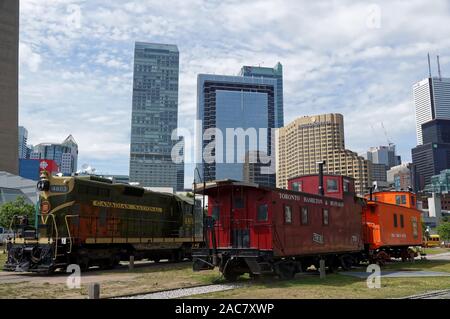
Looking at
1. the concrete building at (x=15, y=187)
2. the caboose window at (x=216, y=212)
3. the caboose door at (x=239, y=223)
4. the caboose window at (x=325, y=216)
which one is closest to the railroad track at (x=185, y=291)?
the caboose door at (x=239, y=223)

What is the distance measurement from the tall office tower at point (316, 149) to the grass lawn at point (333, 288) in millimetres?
116137

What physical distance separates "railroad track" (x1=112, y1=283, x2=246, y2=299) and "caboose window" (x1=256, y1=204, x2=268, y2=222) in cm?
250

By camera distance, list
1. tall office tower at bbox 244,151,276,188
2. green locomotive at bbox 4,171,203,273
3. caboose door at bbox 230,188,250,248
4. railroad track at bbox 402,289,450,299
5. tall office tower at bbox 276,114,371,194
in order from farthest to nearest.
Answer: tall office tower at bbox 276,114,371,194 → tall office tower at bbox 244,151,276,188 → green locomotive at bbox 4,171,203,273 → caboose door at bbox 230,188,250,248 → railroad track at bbox 402,289,450,299

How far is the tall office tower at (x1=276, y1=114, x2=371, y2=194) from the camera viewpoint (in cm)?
13938

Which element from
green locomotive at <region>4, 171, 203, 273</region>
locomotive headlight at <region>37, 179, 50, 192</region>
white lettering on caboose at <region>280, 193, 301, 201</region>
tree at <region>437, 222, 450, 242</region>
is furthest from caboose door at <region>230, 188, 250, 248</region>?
tree at <region>437, 222, 450, 242</region>

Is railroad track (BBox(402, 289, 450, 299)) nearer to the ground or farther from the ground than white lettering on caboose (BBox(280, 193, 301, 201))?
nearer to the ground

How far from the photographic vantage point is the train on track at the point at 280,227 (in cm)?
1595

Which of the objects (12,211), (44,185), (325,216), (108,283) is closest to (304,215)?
(325,216)

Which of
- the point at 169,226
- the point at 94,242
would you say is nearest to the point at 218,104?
the point at 169,226

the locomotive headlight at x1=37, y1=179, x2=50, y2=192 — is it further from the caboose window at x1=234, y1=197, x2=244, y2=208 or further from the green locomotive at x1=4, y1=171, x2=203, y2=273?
the caboose window at x1=234, y1=197, x2=244, y2=208

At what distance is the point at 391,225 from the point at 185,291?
16830mm

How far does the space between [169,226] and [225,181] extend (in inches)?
453

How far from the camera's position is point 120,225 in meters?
22.7
